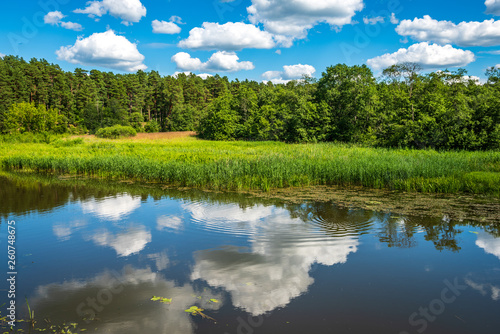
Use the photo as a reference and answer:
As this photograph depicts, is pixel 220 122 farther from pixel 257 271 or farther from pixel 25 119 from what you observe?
pixel 257 271

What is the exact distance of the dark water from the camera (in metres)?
4.60

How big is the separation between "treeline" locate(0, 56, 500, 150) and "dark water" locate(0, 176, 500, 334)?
1697cm

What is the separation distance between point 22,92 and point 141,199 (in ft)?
174

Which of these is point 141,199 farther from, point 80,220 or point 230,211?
point 230,211

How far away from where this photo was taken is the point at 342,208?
34.5ft

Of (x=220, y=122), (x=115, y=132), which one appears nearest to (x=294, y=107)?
(x=220, y=122)

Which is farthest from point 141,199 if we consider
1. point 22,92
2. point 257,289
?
point 22,92

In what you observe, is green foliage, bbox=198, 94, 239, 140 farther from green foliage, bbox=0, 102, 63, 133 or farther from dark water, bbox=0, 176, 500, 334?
dark water, bbox=0, 176, 500, 334

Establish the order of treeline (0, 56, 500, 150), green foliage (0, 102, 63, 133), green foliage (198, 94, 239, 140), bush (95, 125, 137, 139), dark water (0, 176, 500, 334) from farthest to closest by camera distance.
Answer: green foliage (198, 94, 239, 140), bush (95, 125, 137, 139), green foliage (0, 102, 63, 133), treeline (0, 56, 500, 150), dark water (0, 176, 500, 334)

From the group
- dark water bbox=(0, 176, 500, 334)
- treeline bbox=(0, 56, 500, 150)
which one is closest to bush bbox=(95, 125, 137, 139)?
treeline bbox=(0, 56, 500, 150)

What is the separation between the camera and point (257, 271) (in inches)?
239

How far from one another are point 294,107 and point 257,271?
35533 mm

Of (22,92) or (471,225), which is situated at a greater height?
(22,92)

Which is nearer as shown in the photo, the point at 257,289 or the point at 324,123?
the point at 257,289
